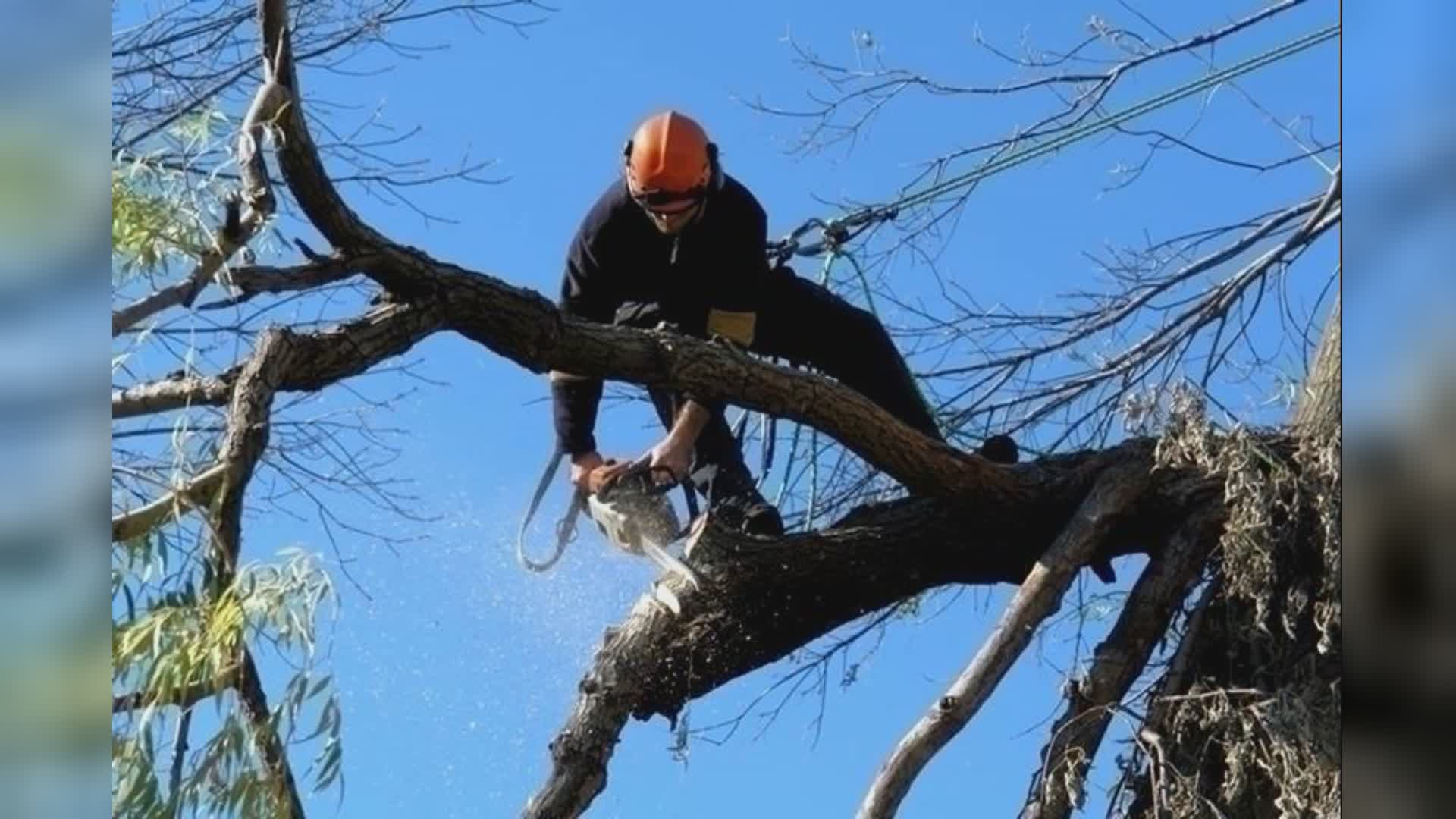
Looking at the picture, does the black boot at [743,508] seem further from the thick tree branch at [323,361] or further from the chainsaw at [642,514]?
the thick tree branch at [323,361]

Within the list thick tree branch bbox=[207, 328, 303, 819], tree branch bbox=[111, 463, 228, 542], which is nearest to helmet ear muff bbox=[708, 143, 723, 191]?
thick tree branch bbox=[207, 328, 303, 819]

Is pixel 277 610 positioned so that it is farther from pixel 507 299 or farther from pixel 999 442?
pixel 999 442

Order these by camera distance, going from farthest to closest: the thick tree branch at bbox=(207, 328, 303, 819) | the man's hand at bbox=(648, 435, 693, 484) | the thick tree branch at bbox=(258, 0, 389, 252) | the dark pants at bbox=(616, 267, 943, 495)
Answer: the dark pants at bbox=(616, 267, 943, 495) < the man's hand at bbox=(648, 435, 693, 484) < the thick tree branch at bbox=(258, 0, 389, 252) < the thick tree branch at bbox=(207, 328, 303, 819)

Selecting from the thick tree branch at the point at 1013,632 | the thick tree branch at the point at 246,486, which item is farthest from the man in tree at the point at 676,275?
the thick tree branch at the point at 246,486

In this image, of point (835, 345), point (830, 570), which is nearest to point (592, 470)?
point (830, 570)

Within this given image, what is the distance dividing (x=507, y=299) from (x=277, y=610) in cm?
193

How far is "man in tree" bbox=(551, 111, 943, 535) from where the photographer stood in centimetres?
575

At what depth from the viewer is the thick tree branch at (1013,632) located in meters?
5.23

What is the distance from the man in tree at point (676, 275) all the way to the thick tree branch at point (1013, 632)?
30.2 inches

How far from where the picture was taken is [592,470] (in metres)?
5.85

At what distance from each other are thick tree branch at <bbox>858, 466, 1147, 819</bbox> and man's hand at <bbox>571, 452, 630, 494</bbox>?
1089 millimetres

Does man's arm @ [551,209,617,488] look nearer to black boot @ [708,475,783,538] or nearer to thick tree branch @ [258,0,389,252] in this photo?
black boot @ [708,475,783,538]

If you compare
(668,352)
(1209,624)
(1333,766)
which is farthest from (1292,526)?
(668,352)

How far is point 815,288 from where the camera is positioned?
627 cm
